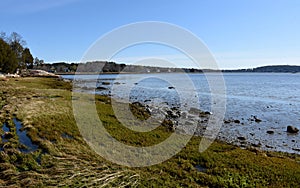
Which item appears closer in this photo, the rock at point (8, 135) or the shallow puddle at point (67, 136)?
the rock at point (8, 135)

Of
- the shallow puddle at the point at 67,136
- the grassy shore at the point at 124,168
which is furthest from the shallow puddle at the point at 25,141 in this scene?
the shallow puddle at the point at 67,136

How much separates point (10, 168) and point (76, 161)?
7.54ft

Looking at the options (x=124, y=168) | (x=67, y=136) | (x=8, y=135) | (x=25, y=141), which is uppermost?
(x=8, y=135)

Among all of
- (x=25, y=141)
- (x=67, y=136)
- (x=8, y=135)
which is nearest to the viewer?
(x=25, y=141)

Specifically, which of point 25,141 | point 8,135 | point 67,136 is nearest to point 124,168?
point 67,136

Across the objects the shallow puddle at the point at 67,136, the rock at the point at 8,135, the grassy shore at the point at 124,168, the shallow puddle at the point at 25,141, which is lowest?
the grassy shore at the point at 124,168

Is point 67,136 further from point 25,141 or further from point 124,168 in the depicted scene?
point 124,168

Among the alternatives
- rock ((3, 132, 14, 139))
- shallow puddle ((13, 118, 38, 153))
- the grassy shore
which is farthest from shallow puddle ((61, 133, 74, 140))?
rock ((3, 132, 14, 139))

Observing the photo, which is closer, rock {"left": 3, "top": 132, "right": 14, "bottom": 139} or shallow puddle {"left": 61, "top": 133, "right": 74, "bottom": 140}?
rock {"left": 3, "top": 132, "right": 14, "bottom": 139}

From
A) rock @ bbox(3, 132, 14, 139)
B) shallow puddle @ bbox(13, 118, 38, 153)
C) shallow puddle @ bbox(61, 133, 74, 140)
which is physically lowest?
shallow puddle @ bbox(61, 133, 74, 140)

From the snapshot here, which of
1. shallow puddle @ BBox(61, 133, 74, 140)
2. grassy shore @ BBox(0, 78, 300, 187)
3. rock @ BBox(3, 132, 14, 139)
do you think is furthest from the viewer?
shallow puddle @ BBox(61, 133, 74, 140)

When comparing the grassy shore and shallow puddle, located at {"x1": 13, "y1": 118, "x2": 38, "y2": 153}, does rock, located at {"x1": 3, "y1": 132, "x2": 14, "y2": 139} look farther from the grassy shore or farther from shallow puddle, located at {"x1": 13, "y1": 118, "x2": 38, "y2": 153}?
shallow puddle, located at {"x1": 13, "y1": 118, "x2": 38, "y2": 153}

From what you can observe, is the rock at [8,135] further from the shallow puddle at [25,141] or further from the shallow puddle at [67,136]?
the shallow puddle at [67,136]

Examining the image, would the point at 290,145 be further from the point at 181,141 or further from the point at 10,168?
the point at 10,168
